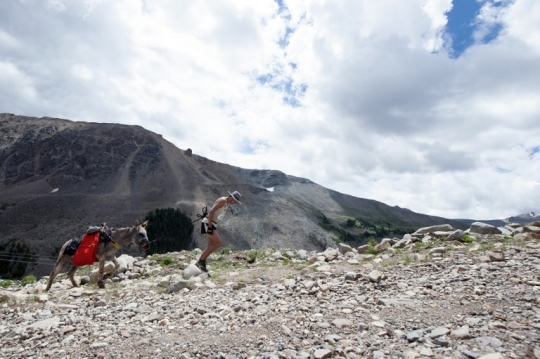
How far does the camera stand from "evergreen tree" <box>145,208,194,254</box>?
78.5m

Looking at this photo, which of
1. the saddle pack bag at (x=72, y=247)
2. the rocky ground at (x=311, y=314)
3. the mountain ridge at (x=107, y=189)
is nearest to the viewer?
the rocky ground at (x=311, y=314)

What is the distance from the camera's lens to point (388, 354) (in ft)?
15.1

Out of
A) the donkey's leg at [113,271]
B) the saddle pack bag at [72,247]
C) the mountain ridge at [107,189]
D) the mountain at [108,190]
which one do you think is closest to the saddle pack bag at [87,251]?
the saddle pack bag at [72,247]

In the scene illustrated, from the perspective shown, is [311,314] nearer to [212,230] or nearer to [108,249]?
[212,230]

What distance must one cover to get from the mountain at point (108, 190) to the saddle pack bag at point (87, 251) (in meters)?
63.0

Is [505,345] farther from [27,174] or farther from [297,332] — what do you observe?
[27,174]

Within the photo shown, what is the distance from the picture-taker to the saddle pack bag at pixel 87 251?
1152 centimetres

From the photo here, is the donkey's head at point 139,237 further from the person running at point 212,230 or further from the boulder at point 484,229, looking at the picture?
the boulder at point 484,229

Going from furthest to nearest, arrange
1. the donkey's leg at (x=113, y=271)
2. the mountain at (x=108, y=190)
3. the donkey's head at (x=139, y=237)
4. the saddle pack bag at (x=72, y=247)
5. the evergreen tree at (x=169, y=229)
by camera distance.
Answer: the mountain at (x=108, y=190), the evergreen tree at (x=169, y=229), the donkey's head at (x=139, y=237), the donkey's leg at (x=113, y=271), the saddle pack bag at (x=72, y=247)

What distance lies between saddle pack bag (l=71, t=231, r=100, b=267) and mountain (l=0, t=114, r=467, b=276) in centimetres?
6300

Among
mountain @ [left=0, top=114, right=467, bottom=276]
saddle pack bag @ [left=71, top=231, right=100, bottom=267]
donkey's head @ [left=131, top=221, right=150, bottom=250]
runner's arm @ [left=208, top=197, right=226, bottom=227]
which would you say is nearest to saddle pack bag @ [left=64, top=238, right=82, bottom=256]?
saddle pack bag @ [left=71, top=231, right=100, bottom=267]

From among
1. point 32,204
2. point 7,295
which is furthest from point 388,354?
point 32,204

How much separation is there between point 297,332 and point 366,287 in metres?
2.79

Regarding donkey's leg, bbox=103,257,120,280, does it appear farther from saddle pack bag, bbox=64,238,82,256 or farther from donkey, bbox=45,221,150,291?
saddle pack bag, bbox=64,238,82,256
